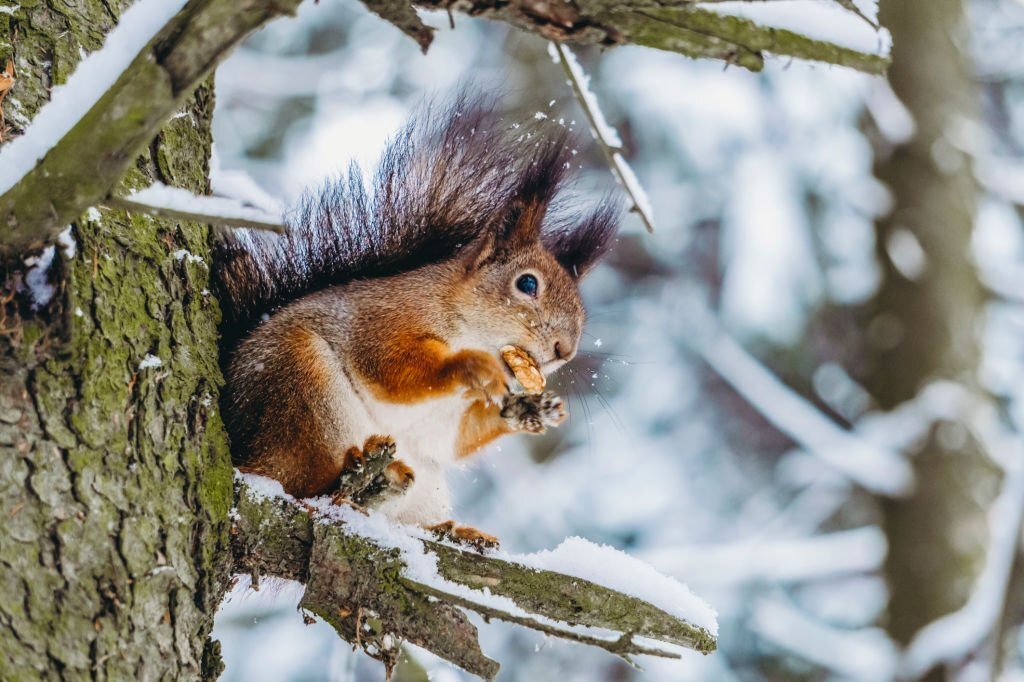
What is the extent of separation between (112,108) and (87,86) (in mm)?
69

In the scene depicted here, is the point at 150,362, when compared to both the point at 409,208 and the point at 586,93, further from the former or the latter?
the point at 409,208

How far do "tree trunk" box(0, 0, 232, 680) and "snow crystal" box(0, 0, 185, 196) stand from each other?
0.13 meters

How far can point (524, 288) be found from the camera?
7.67 feet

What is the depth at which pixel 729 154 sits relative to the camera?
18.0 feet

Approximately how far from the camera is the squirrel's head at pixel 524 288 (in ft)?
7.43

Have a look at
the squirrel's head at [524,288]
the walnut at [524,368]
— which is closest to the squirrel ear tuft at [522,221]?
the squirrel's head at [524,288]

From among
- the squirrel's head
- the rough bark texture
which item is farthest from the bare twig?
the rough bark texture

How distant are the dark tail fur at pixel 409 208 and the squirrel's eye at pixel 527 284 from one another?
0.11m

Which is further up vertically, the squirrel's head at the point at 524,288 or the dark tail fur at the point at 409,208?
the dark tail fur at the point at 409,208

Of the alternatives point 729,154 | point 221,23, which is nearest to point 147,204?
point 221,23

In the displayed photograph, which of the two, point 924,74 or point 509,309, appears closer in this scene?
point 509,309

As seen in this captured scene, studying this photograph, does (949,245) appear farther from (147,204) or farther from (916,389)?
(147,204)

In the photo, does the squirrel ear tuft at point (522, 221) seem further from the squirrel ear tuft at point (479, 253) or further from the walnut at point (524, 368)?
the walnut at point (524, 368)

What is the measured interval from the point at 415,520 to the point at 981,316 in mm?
3509
